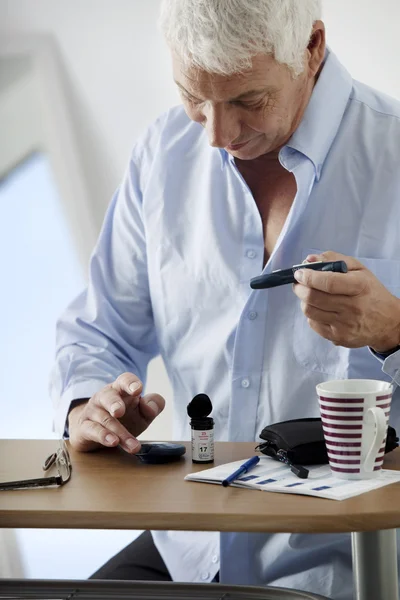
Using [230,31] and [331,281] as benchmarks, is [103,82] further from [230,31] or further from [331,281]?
[331,281]

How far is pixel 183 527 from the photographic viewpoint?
0.92 metres

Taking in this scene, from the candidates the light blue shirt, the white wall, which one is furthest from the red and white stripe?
the white wall

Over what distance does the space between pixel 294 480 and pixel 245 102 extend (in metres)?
0.65

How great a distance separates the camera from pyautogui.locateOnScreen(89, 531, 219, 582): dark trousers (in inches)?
59.4

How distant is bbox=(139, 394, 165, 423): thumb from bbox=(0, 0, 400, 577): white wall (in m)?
1.44

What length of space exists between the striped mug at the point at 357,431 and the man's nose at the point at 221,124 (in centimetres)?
53

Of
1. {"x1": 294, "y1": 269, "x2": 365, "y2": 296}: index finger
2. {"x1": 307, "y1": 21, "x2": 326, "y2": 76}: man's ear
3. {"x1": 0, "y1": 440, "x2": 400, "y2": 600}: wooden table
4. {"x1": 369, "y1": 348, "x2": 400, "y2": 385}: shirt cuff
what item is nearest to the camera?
{"x1": 0, "y1": 440, "x2": 400, "y2": 600}: wooden table

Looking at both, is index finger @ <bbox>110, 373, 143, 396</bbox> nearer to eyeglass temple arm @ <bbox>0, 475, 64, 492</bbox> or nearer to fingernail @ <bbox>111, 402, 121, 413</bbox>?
fingernail @ <bbox>111, 402, 121, 413</bbox>

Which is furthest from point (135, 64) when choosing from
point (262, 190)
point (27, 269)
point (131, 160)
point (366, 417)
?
point (366, 417)

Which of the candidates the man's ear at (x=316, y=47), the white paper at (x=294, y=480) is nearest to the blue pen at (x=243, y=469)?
the white paper at (x=294, y=480)

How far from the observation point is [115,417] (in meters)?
1.27

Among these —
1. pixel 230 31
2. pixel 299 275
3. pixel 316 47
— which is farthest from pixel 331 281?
pixel 316 47

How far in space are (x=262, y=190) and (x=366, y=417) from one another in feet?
2.19

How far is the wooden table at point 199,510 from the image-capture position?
905mm
